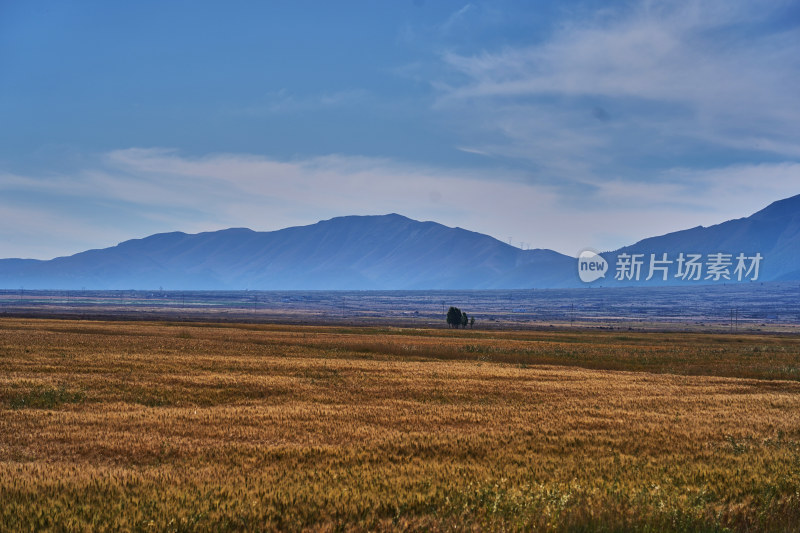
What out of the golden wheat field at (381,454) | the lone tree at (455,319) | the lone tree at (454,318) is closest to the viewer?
the golden wheat field at (381,454)

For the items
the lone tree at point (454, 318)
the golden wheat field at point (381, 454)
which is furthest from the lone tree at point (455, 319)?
the golden wheat field at point (381, 454)

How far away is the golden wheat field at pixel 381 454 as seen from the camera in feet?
31.4

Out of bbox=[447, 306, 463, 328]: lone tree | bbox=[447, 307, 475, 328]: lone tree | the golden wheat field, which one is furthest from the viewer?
bbox=[447, 307, 475, 328]: lone tree

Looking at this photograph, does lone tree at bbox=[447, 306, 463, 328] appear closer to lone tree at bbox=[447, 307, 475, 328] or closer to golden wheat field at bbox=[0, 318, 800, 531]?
lone tree at bbox=[447, 307, 475, 328]

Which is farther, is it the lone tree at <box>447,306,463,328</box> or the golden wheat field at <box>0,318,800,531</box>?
the lone tree at <box>447,306,463,328</box>

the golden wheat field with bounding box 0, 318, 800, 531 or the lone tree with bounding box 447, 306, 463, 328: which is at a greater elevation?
the golden wheat field with bounding box 0, 318, 800, 531

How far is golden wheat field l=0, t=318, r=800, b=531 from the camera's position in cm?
956

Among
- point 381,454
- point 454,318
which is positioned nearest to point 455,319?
point 454,318

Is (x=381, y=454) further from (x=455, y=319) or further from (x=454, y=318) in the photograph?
(x=454, y=318)

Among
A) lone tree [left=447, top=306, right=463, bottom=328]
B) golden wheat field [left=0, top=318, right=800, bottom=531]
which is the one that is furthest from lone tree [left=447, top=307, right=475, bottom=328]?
golden wheat field [left=0, top=318, right=800, bottom=531]

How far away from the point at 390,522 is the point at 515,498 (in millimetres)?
2432

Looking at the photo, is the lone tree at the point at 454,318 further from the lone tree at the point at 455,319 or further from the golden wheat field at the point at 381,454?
the golden wheat field at the point at 381,454

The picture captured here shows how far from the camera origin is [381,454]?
1420 cm

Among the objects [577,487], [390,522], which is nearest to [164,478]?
[390,522]
